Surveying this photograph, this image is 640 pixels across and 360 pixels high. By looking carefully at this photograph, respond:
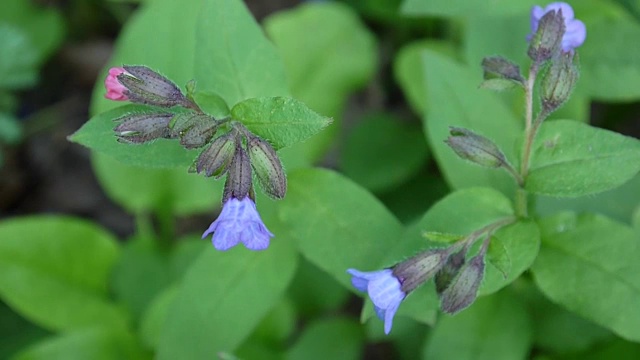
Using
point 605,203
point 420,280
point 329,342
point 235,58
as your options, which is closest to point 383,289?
point 420,280

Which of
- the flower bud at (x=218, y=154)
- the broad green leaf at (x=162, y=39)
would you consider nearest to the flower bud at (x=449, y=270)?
the flower bud at (x=218, y=154)

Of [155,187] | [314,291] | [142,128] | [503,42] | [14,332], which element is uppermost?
[142,128]

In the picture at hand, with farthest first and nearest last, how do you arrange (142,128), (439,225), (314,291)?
(314,291) < (439,225) < (142,128)

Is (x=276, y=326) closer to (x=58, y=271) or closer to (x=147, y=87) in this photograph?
(x=58, y=271)

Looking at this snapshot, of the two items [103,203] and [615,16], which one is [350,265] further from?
[103,203]

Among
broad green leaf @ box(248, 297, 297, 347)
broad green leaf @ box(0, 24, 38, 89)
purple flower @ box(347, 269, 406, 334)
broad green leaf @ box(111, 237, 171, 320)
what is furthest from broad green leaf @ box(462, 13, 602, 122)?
broad green leaf @ box(0, 24, 38, 89)

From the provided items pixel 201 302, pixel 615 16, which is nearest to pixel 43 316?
pixel 201 302

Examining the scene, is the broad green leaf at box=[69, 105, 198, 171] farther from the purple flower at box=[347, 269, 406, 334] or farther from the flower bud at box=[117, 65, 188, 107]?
the purple flower at box=[347, 269, 406, 334]
